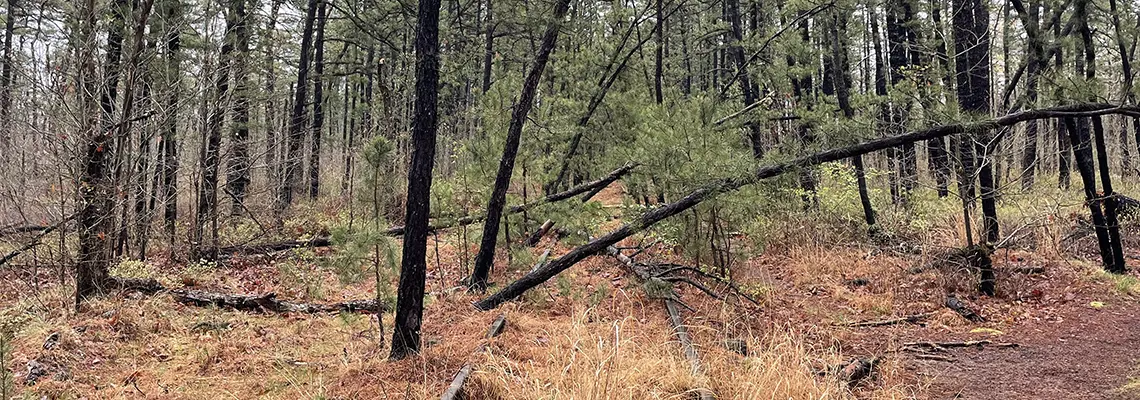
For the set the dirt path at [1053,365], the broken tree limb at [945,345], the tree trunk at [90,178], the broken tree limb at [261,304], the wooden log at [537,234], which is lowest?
the dirt path at [1053,365]

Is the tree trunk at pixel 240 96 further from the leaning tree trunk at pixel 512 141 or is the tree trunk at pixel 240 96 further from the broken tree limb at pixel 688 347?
the broken tree limb at pixel 688 347

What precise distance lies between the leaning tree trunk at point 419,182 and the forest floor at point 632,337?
24 centimetres

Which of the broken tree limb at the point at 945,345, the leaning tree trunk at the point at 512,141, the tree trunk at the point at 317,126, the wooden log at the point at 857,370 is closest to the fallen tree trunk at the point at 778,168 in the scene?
the leaning tree trunk at the point at 512,141

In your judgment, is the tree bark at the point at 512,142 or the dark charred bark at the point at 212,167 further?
the dark charred bark at the point at 212,167

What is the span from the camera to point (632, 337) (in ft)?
13.7

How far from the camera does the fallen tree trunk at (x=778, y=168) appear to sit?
5.61m

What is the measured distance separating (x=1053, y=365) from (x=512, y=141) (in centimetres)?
496

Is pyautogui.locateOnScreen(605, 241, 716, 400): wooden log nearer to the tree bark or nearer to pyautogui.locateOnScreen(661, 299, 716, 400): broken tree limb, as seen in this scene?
pyautogui.locateOnScreen(661, 299, 716, 400): broken tree limb

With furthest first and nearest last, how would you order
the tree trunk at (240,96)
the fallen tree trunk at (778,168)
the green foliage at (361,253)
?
the tree trunk at (240,96) → the fallen tree trunk at (778,168) → the green foliage at (361,253)

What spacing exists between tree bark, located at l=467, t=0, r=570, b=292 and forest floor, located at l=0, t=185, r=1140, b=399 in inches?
15.6

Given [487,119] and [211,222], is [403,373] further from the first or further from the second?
[211,222]

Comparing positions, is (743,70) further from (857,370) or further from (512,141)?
(857,370)

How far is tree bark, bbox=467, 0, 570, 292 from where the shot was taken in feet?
19.9

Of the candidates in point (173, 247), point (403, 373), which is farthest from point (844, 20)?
point (173, 247)
